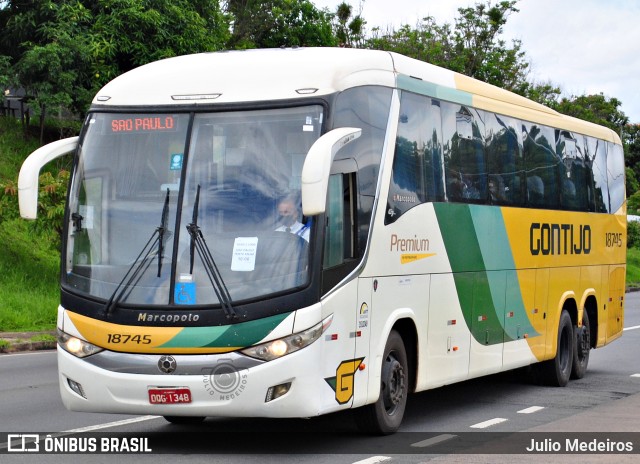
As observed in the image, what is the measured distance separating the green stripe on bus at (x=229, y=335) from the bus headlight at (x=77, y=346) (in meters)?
0.77

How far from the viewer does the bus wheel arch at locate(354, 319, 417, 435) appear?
34.6 ft

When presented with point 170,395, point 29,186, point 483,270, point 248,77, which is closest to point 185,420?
point 170,395

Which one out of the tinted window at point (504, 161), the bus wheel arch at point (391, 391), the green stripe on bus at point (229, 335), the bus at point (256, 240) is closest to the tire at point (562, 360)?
the tinted window at point (504, 161)

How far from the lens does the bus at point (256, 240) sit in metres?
9.15

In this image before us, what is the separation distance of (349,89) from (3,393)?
244 inches

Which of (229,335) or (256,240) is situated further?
(256,240)

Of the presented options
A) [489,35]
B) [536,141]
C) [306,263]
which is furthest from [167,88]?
[489,35]

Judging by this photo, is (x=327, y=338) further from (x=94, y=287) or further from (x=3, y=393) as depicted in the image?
(x=3, y=393)

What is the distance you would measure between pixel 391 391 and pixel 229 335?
2.26 m

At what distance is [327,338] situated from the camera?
9.43 metres

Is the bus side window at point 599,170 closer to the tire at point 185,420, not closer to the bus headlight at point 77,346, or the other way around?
the tire at point 185,420

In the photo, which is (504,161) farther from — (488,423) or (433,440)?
(433,440)

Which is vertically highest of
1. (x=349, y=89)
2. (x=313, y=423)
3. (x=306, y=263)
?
(x=349, y=89)

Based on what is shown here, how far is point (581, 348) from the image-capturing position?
17.1 meters
